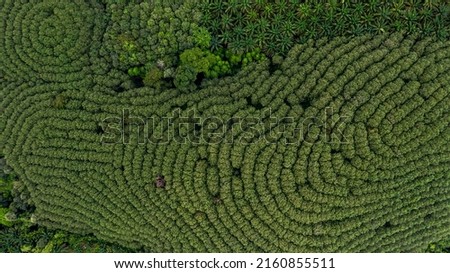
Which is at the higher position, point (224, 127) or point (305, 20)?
point (305, 20)

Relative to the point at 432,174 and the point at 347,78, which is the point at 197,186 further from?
the point at 432,174

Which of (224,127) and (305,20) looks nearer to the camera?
(224,127)

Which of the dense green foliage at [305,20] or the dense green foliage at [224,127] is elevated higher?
the dense green foliage at [305,20]

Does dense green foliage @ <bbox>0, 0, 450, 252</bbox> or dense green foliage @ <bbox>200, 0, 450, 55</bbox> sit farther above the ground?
dense green foliage @ <bbox>200, 0, 450, 55</bbox>

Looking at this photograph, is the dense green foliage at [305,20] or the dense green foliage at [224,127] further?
the dense green foliage at [305,20]

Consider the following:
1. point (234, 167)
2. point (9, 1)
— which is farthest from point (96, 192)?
point (9, 1)
